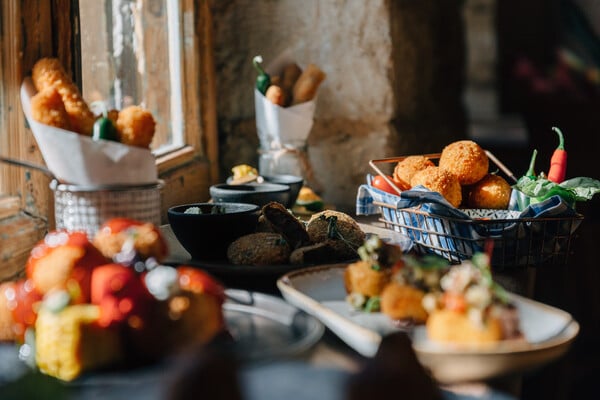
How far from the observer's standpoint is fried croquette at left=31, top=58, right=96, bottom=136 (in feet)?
3.51

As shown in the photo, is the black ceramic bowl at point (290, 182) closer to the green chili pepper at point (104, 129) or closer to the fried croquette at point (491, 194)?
the fried croquette at point (491, 194)

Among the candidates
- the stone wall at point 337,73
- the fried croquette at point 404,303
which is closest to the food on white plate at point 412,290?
the fried croquette at point 404,303

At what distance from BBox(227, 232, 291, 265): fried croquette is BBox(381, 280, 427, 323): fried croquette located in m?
0.34

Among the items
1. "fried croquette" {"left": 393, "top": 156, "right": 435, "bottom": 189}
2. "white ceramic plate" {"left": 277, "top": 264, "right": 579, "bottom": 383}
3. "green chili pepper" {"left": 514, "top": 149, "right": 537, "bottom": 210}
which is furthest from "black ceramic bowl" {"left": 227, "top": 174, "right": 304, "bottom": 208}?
"white ceramic plate" {"left": 277, "top": 264, "right": 579, "bottom": 383}

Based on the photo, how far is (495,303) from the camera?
2.57ft

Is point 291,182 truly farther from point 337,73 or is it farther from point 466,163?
point 337,73

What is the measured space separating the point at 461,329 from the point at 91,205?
0.54m

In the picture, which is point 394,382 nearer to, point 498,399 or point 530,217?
point 498,399

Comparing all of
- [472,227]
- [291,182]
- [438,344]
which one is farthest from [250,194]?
[438,344]

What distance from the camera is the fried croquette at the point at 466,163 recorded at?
1.51 meters

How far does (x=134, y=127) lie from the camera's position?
41.4 inches

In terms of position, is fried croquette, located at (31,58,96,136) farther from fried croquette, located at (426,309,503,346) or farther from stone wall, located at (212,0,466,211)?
stone wall, located at (212,0,466,211)

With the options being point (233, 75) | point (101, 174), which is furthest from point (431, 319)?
point (233, 75)

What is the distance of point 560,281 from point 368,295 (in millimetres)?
1667
